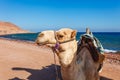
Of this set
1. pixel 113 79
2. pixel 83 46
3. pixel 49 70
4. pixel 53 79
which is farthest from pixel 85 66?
pixel 49 70

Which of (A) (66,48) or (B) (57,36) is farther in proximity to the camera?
(B) (57,36)

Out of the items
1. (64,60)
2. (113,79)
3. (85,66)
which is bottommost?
(113,79)

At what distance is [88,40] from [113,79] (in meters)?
3.31

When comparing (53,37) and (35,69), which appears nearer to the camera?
(53,37)

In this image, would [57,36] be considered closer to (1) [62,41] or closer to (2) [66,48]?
(1) [62,41]

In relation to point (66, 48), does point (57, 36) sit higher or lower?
higher

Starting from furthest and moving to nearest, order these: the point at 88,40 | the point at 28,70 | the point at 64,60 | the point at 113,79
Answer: the point at 28,70
the point at 113,79
the point at 88,40
the point at 64,60

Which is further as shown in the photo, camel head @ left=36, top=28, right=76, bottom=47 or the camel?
camel head @ left=36, top=28, right=76, bottom=47

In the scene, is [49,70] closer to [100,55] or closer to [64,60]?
[100,55]

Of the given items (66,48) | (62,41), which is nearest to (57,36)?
(62,41)

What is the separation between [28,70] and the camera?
8.91 meters

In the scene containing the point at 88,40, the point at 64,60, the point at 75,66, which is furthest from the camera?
the point at 88,40

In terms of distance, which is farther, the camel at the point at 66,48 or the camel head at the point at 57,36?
the camel head at the point at 57,36

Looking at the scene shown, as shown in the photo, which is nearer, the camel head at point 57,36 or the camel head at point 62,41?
the camel head at point 62,41
